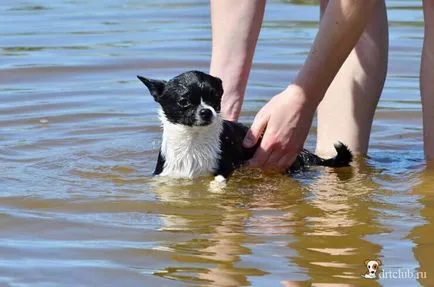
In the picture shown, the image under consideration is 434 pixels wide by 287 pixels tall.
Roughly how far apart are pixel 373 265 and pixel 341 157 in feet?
6.64

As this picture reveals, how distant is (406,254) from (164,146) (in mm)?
2013

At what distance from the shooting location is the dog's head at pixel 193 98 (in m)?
6.42

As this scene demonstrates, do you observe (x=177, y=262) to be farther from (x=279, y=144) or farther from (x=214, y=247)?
(x=279, y=144)

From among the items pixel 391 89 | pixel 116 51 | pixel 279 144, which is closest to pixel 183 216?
pixel 279 144

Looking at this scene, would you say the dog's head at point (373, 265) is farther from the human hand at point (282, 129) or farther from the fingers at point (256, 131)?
the fingers at point (256, 131)

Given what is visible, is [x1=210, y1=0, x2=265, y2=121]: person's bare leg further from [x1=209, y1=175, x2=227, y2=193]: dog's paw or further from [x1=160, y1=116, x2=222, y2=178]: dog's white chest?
[x1=209, y1=175, x2=227, y2=193]: dog's paw

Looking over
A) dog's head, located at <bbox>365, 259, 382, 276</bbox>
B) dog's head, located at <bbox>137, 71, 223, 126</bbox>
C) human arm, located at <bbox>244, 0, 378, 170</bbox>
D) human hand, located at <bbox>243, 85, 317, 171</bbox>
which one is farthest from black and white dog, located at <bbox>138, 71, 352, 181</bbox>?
dog's head, located at <bbox>365, 259, 382, 276</bbox>

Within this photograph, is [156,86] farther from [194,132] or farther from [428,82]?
[428,82]

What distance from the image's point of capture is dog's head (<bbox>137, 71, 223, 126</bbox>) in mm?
6418

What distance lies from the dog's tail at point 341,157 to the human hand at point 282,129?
328 millimetres

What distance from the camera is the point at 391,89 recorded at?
9086mm

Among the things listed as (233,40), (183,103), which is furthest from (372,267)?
(233,40)

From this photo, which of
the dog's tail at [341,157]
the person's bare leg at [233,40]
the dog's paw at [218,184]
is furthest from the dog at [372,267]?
the person's bare leg at [233,40]

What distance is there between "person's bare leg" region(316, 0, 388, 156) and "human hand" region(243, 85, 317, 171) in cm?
66
